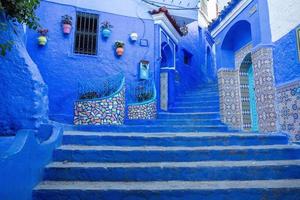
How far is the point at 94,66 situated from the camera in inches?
333

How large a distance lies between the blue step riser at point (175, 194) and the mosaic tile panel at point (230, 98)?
3.95 m

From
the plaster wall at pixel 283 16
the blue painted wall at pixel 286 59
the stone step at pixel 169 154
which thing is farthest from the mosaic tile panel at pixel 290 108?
the plaster wall at pixel 283 16

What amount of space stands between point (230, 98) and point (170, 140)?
10.4ft

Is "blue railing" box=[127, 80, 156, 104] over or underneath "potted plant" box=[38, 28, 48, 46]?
underneath

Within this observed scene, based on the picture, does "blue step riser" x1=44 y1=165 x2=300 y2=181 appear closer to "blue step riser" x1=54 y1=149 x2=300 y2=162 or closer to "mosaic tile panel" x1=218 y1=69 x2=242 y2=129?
"blue step riser" x1=54 y1=149 x2=300 y2=162

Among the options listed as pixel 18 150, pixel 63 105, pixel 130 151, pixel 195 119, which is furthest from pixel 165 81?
pixel 18 150

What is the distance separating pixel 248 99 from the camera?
23.5 feet

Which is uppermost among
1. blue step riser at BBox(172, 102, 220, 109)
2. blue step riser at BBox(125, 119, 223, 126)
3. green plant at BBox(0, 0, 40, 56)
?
green plant at BBox(0, 0, 40, 56)

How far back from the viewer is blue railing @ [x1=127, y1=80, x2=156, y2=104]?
8594 mm

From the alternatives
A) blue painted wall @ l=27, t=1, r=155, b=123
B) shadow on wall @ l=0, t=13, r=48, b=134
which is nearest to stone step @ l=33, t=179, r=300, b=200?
shadow on wall @ l=0, t=13, r=48, b=134

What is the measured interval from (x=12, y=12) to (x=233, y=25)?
6216 mm

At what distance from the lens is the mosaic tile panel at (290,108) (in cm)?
396

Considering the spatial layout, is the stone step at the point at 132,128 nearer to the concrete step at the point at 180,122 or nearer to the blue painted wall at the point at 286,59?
the concrete step at the point at 180,122

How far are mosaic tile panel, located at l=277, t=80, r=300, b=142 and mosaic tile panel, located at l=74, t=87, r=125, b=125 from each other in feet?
13.9
